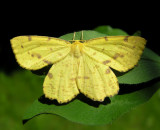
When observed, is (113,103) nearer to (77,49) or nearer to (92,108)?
(92,108)

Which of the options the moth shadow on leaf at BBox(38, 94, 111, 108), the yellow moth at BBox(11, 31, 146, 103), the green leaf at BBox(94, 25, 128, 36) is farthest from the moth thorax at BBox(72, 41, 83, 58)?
the green leaf at BBox(94, 25, 128, 36)

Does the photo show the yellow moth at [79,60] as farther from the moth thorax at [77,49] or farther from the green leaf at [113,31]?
the green leaf at [113,31]

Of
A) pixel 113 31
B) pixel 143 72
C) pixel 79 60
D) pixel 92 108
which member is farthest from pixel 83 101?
pixel 113 31

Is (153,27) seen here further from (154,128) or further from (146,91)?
(146,91)

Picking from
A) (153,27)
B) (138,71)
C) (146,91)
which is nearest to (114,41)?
(138,71)

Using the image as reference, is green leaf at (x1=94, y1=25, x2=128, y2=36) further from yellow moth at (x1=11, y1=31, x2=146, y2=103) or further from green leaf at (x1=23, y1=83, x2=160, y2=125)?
green leaf at (x1=23, y1=83, x2=160, y2=125)

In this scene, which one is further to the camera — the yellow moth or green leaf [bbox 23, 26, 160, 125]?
the yellow moth

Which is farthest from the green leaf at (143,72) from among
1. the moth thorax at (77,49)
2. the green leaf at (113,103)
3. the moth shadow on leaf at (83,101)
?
the moth thorax at (77,49)
